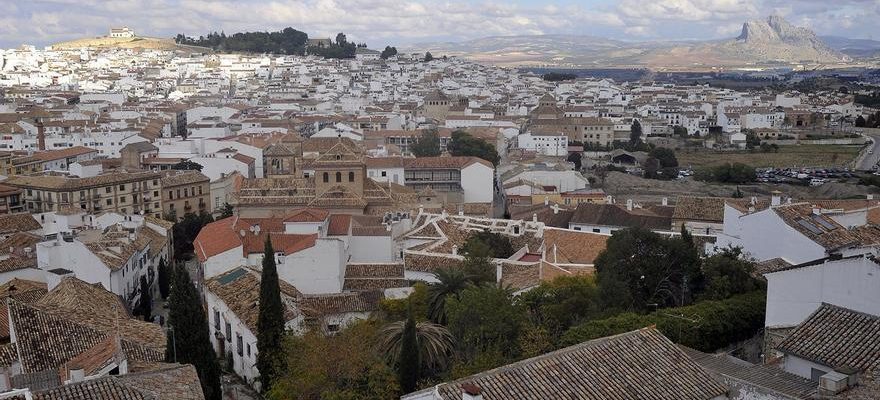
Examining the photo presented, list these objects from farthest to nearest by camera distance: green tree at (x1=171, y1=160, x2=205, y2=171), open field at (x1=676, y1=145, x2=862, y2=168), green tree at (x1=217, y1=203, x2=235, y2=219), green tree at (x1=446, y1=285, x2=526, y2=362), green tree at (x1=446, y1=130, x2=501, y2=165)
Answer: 1. open field at (x1=676, y1=145, x2=862, y2=168)
2. green tree at (x1=446, y1=130, x2=501, y2=165)
3. green tree at (x1=171, y1=160, x2=205, y2=171)
4. green tree at (x1=217, y1=203, x2=235, y2=219)
5. green tree at (x1=446, y1=285, x2=526, y2=362)

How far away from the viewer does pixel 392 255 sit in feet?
89.6

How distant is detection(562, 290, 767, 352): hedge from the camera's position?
51.4 ft

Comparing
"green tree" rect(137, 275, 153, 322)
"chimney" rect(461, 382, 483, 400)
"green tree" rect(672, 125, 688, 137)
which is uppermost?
"chimney" rect(461, 382, 483, 400)

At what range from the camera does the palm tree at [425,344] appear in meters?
16.8

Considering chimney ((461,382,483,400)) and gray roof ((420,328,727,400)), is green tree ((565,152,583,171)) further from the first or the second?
chimney ((461,382,483,400))

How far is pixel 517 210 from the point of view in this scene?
1540 inches

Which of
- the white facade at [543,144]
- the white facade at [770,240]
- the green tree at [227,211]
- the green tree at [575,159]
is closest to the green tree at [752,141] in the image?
the green tree at [575,159]

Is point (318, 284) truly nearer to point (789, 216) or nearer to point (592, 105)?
point (789, 216)

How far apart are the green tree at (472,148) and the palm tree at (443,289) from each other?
32676 mm

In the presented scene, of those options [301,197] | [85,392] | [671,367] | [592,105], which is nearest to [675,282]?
Answer: [671,367]

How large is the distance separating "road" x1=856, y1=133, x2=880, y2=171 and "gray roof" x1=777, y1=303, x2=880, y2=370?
61.7m

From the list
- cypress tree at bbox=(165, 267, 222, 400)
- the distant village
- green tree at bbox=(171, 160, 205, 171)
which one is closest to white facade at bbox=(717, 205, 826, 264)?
the distant village

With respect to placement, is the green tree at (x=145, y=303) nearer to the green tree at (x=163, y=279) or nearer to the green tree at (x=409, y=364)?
the green tree at (x=163, y=279)

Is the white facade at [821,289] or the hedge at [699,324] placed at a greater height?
the white facade at [821,289]
